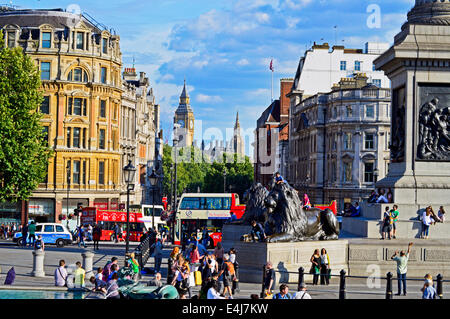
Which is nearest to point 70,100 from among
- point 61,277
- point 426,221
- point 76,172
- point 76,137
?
point 76,137

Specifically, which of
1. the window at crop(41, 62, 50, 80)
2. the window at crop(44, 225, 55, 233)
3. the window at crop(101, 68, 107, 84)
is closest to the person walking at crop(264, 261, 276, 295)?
the window at crop(44, 225, 55, 233)

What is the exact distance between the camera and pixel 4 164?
48531 mm

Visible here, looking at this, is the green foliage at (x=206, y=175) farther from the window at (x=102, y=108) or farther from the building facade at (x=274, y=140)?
the window at (x=102, y=108)

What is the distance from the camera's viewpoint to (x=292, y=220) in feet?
87.5

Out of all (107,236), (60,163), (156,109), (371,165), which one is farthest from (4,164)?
(156,109)

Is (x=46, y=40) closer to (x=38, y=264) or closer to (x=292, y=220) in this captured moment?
(x=38, y=264)

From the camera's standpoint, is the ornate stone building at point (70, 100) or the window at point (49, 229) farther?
the ornate stone building at point (70, 100)

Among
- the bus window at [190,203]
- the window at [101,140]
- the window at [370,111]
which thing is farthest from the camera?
the window at [370,111]

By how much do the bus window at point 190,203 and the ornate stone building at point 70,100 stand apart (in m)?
15.8

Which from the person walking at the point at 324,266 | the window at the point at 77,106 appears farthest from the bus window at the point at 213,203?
the person walking at the point at 324,266

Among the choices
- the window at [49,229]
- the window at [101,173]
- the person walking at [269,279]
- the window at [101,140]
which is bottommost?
the window at [49,229]

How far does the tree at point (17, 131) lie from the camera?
48375mm
